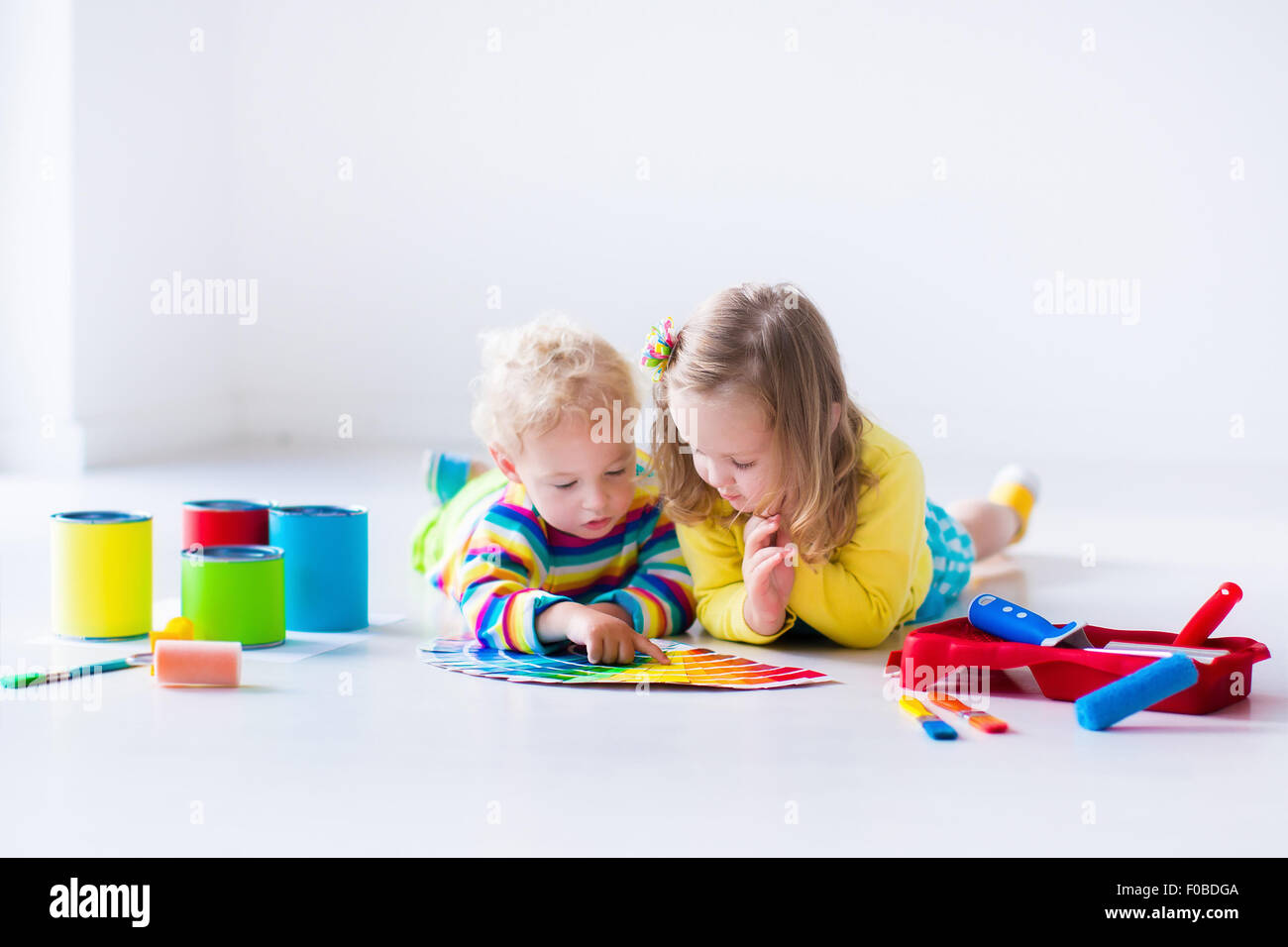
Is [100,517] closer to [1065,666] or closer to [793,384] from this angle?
[793,384]

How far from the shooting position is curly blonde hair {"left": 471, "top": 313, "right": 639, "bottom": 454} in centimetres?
152

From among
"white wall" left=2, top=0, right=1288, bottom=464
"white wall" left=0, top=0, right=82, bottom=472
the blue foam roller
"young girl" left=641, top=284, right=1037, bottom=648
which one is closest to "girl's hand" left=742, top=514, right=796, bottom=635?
"young girl" left=641, top=284, right=1037, bottom=648

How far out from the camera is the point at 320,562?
165cm

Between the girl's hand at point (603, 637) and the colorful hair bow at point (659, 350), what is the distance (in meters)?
0.26

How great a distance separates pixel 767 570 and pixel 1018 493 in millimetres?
1014

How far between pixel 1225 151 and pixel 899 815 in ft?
10.2

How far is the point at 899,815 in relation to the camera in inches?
40.8

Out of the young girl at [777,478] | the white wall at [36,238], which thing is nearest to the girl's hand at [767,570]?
the young girl at [777,478]

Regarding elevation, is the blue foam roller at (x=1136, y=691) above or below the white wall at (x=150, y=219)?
below

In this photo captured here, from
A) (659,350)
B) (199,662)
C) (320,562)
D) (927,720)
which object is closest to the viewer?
(927,720)

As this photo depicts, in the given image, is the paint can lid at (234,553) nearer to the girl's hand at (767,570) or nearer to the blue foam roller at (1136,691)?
the girl's hand at (767,570)

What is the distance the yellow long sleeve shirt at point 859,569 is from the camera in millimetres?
1529

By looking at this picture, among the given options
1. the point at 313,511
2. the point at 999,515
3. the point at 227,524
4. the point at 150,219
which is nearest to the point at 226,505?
the point at 227,524
